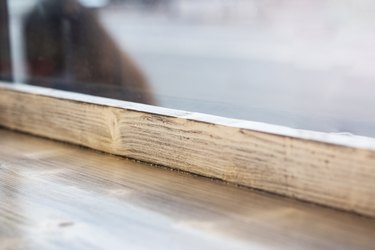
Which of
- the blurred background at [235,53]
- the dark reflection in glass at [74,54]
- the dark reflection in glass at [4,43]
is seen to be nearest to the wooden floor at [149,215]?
the blurred background at [235,53]

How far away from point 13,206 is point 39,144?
0.86 ft

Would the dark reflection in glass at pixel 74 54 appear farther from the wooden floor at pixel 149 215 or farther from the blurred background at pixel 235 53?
the wooden floor at pixel 149 215

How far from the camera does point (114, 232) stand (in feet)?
1.64

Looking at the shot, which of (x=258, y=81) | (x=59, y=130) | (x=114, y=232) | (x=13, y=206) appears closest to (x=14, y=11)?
(x=59, y=130)

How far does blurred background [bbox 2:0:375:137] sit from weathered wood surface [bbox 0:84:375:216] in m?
0.08

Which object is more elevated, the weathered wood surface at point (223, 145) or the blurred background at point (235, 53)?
the blurred background at point (235, 53)

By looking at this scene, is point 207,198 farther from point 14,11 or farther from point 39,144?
point 14,11

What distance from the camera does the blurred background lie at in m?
0.81

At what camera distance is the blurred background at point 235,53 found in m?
0.81

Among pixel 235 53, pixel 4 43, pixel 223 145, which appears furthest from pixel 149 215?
pixel 4 43

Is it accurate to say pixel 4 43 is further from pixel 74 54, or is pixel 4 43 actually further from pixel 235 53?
pixel 235 53

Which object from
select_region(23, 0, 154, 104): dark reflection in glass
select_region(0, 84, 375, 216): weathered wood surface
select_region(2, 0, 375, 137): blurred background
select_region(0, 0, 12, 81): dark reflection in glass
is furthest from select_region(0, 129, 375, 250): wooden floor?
select_region(0, 0, 12, 81): dark reflection in glass

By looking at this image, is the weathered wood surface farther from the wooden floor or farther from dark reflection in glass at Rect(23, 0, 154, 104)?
dark reflection in glass at Rect(23, 0, 154, 104)

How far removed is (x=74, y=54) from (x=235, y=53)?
36 cm
